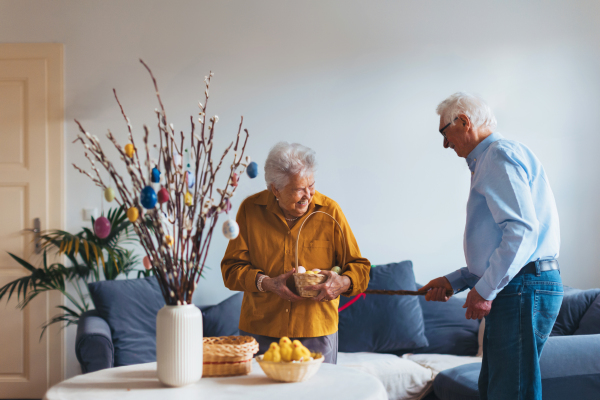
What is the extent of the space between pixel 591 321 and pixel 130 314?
2.67 meters

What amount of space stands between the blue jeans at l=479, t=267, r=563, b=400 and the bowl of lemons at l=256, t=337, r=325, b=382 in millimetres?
701

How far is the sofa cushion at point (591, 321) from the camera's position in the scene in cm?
283

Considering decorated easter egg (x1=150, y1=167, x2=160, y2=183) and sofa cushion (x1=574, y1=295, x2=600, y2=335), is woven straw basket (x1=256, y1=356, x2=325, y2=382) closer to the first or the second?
decorated easter egg (x1=150, y1=167, x2=160, y2=183)

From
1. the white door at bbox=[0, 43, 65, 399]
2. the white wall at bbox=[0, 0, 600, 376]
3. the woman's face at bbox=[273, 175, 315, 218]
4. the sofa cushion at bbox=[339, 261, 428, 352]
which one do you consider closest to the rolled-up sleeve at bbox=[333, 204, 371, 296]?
the woman's face at bbox=[273, 175, 315, 218]

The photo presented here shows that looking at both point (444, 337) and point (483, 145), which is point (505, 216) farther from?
point (444, 337)

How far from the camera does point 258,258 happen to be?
6.25 feet

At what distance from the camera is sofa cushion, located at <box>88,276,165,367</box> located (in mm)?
2881

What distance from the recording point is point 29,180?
11.9 feet

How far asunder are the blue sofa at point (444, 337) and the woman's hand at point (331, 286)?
111 centimetres

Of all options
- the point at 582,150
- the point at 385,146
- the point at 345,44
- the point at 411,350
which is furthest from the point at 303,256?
the point at 582,150

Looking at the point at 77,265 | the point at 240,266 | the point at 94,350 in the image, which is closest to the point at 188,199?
the point at 240,266

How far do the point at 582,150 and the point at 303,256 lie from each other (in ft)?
9.82

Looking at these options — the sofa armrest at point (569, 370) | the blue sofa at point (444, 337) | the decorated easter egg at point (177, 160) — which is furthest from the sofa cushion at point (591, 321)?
the decorated easter egg at point (177, 160)

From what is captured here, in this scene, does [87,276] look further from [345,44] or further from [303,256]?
[345,44]
